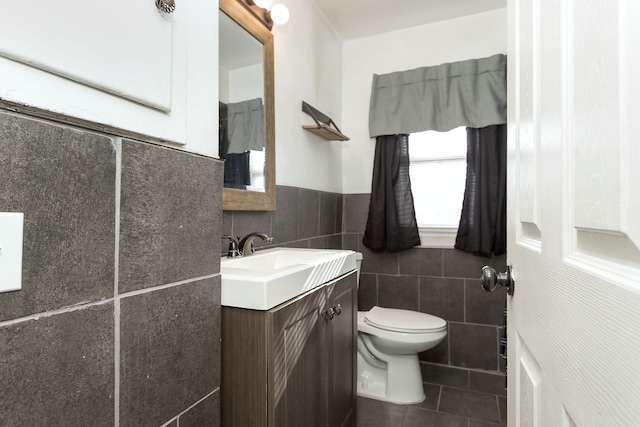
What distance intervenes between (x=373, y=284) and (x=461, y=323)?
2.19 feet

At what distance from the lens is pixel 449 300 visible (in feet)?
8.23

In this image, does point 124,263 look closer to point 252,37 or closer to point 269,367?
point 269,367

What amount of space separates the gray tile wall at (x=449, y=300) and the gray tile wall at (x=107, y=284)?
6.32ft

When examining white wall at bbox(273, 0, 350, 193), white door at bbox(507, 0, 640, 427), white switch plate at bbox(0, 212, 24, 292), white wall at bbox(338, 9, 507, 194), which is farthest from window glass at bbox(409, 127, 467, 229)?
white switch plate at bbox(0, 212, 24, 292)

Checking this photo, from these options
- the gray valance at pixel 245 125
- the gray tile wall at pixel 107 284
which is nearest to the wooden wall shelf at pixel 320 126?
the gray valance at pixel 245 125

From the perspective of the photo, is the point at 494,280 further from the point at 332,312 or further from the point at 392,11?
the point at 392,11

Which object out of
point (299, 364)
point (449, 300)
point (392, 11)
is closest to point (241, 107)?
point (299, 364)

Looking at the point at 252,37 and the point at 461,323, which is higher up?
the point at 252,37

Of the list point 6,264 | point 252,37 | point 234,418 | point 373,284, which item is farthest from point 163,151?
point 373,284

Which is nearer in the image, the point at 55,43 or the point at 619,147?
the point at 619,147

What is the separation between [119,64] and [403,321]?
6.30 feet

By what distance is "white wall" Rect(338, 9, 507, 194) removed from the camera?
2.43 m

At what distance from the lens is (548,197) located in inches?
21.8

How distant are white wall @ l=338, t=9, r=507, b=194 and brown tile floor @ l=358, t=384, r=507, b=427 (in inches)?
58.5
